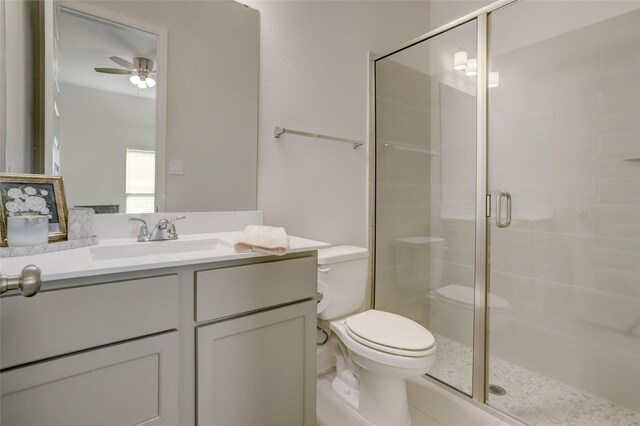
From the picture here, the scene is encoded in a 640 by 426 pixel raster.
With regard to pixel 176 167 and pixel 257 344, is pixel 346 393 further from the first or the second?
pixel 176 167

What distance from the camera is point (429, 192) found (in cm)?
207

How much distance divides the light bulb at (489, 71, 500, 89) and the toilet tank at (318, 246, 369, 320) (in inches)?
43.3

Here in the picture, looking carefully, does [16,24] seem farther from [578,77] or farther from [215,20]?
[578,77]

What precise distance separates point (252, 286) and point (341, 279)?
2.35ft

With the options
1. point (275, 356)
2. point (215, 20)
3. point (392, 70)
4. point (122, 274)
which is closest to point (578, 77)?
point (392, 70)

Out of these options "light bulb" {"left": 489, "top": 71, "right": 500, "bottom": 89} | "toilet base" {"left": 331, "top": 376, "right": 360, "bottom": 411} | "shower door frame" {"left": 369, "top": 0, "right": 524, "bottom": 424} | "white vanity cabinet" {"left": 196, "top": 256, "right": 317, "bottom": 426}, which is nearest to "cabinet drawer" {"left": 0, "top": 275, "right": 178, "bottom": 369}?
"white vanity cabinet" {"left": 196, "top": 256, "right": 317, "bottom": 426}

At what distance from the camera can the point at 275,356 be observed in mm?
1123

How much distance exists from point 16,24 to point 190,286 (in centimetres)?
101

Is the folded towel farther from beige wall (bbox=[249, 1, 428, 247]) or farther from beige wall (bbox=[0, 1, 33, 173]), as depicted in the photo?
beige wall (bbox=[0, 1, 33, 173])

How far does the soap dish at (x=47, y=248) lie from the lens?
886 mm

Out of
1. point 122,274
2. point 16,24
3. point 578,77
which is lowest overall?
point 122,274

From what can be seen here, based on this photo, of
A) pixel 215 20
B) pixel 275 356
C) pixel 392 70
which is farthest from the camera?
pixel 392 70

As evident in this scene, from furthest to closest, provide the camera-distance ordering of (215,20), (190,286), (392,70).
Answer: (392,70), (215,20), (190,286)

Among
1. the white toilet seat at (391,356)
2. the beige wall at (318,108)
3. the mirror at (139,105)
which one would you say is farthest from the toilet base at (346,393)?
the mirror at (139,105)
